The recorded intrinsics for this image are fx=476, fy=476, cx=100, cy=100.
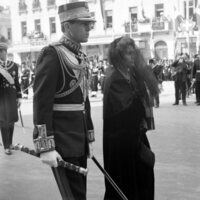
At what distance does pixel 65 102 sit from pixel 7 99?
14.4ft

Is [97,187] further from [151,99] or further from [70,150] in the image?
[70,150]

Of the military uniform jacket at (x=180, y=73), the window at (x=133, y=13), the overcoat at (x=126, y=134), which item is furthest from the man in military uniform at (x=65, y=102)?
the window at (x=133, y=13)

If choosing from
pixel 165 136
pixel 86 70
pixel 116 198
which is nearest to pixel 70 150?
pixel 86 70

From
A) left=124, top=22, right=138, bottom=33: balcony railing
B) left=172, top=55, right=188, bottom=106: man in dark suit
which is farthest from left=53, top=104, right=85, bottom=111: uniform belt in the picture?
left=124, top=22, right=138, bottom=33: balcony railing

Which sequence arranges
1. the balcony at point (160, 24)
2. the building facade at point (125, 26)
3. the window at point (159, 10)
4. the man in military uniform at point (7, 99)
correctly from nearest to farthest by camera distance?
the man in military uniform at point (7, 99) < the building facade at point (125, 26) < the balcony at point (160, 24) < the window at point (159, 10)

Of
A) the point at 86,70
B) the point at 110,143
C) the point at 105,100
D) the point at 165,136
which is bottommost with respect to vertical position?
the point at 165,136

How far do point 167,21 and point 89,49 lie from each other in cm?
844

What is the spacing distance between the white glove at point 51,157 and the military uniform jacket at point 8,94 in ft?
14.7

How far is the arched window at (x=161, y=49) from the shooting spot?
39.8 metres

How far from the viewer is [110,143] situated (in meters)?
4.14

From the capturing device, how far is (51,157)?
3037 mm

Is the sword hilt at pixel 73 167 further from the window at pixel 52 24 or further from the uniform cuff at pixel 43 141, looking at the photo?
the window at pixel 52 24

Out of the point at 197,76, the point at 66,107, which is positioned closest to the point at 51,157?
the point at 66,107

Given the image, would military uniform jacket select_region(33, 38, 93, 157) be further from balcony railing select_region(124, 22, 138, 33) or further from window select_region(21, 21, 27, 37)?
window select_region(21, 21, 27, 37)
